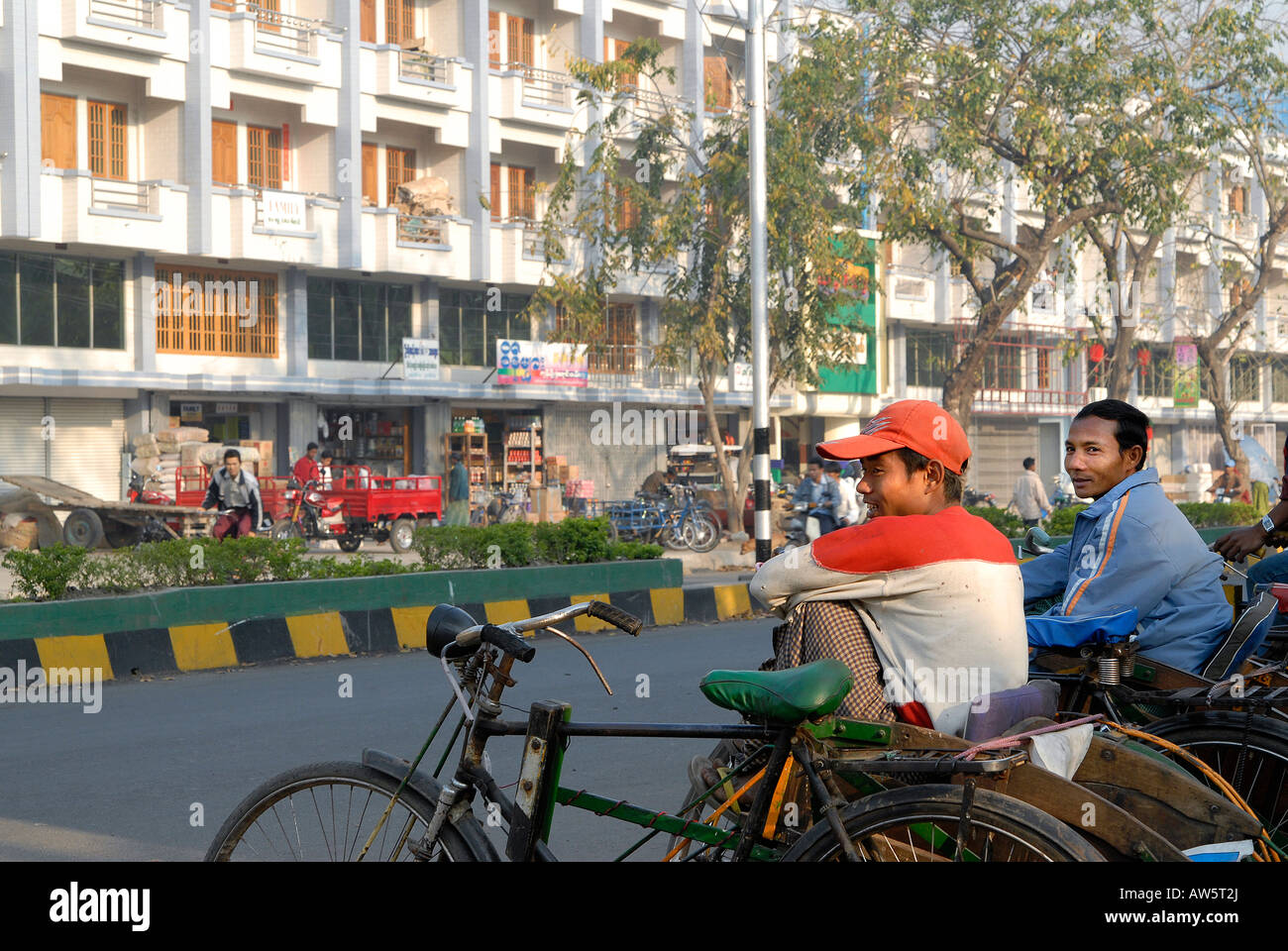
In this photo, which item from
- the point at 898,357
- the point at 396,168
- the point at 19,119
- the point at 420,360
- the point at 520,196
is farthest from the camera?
the point at 898,357

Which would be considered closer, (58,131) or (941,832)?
(941,832)

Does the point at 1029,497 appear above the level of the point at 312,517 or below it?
above

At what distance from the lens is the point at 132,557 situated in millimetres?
9977

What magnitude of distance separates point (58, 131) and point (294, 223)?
4.23 m

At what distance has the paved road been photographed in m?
5.20

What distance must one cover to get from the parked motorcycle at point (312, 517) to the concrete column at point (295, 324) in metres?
5.55

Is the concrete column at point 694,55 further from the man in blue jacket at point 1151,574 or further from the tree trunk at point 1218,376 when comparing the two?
the man in blue jacket at point 1151,574

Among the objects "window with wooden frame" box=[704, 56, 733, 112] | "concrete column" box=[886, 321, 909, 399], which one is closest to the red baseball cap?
"window with wooden frame" box=[704, 56, 733, 112]

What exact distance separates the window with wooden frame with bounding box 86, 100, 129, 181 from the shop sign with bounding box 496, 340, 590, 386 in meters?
7.92

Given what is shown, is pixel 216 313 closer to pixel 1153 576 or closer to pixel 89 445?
pixel 89 445

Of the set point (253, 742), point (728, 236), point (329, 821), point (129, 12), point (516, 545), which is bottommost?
point (253, 742)

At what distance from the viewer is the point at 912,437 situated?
318 cm

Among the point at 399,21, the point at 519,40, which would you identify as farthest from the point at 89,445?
the point at 519,40
